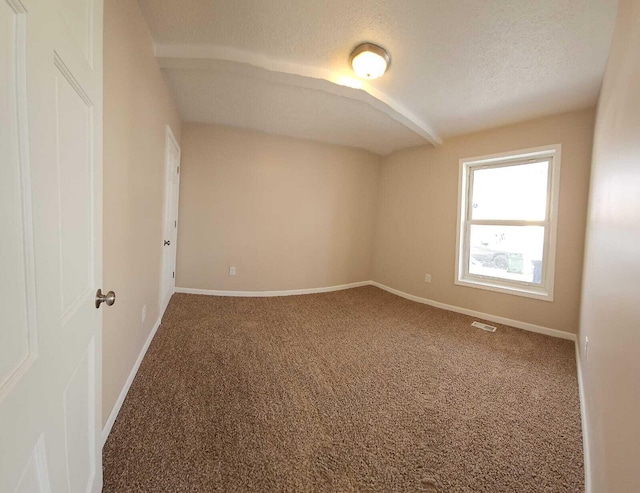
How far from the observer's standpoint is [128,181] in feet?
5.17

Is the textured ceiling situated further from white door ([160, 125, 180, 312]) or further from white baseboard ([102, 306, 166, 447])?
white baseboard ([102, 306, 166, 447])

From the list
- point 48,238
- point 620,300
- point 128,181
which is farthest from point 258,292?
point 620,300

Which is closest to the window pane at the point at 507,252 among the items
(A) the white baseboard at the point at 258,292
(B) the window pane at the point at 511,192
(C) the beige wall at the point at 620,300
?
(B) the window pane at the point at 511,192

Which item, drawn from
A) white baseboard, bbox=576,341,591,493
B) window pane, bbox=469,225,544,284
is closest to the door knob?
white baseboard, bbox=576,341,591,493

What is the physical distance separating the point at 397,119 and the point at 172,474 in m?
3.42

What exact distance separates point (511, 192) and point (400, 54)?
2.25 meters

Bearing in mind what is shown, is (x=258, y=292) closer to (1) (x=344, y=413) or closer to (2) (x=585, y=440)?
(1) (x=344, y=413)

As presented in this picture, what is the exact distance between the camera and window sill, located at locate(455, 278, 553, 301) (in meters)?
2.86

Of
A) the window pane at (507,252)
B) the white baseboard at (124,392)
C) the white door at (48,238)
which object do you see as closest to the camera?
the white door at (48,238)

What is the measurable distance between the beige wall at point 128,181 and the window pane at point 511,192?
146 inches

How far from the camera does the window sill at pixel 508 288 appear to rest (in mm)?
2859

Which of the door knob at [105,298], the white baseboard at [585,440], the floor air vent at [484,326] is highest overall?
the door knob at [105,298]

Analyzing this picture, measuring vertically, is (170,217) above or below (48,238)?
above

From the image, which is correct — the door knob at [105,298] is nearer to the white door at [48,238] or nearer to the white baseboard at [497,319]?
the white door at [48,238]
